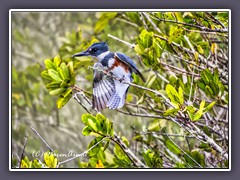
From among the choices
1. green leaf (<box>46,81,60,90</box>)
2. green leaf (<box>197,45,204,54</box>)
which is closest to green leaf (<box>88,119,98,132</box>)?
green leaf (<box>46,81,60,90</box>)

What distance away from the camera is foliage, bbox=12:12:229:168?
99.8 inches

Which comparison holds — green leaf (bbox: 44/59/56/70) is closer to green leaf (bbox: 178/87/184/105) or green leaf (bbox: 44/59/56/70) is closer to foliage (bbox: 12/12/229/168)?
foliage (bbox: 12/12/229/168)

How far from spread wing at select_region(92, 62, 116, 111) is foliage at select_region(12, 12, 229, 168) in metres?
0.03

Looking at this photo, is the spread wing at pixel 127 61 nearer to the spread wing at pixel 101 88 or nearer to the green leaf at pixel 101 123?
the spread wing at pixel 101 88

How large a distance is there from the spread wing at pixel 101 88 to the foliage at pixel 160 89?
3 centimetres

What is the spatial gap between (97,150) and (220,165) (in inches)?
22.9

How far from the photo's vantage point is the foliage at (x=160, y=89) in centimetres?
254

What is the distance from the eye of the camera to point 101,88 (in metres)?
2.64

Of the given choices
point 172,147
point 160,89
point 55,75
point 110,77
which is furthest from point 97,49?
point 172,147

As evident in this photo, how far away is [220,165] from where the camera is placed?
263 centimetres

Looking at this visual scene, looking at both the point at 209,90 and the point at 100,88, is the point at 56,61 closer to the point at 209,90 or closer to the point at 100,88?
the point at 100,88
